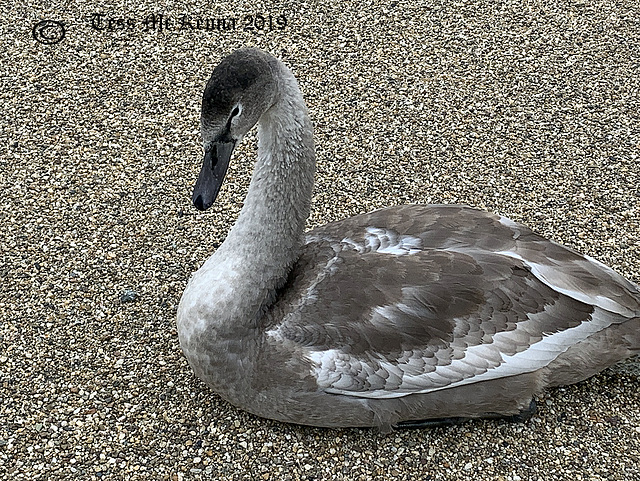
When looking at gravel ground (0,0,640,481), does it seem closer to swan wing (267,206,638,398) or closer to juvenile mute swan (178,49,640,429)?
juvenile mute swan (178,49,640,429)

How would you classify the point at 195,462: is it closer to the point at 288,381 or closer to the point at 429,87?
the point at 288,381

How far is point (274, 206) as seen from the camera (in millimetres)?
3570

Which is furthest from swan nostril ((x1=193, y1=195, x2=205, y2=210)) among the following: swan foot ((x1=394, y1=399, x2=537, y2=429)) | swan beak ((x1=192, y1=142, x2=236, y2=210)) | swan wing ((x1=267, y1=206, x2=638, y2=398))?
swan foot ((x1=394, y1=399, x2=537, y2=429))

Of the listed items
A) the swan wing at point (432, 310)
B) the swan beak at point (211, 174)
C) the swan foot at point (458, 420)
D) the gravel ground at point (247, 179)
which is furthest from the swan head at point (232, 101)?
the swan foot at point (458, 420)

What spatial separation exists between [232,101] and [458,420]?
163 cm

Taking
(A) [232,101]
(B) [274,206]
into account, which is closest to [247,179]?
(B) [274,206]

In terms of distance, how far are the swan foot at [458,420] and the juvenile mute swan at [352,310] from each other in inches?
0.7

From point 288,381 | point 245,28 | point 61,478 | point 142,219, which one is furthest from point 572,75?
point 61,478

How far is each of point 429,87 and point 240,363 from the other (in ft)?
10.00

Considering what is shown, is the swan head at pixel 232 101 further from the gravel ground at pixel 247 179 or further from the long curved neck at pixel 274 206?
the gravel ground at pixel 247 179

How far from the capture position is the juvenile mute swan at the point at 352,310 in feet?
11.4

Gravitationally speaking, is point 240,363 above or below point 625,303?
below

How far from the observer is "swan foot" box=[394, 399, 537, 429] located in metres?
3.68

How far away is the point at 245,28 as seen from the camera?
650 centimetres
